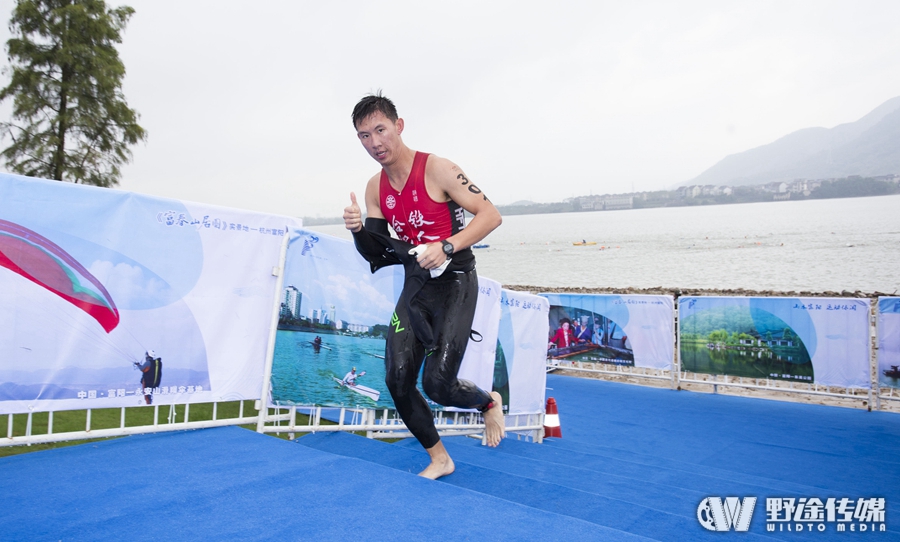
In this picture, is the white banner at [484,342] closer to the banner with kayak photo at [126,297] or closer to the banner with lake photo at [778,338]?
the banner with kayak photo at [126,297]


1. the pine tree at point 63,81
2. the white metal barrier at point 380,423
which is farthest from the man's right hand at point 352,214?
the pine tree at point 63,81

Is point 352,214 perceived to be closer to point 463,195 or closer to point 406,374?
point 463,195

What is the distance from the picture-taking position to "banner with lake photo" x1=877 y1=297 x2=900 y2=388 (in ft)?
30.0

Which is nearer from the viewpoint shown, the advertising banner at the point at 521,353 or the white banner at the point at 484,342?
the white banner at the point at 484,342

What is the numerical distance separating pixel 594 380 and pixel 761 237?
351 feet

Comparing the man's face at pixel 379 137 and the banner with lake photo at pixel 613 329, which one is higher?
the man's face at pixel 379 137

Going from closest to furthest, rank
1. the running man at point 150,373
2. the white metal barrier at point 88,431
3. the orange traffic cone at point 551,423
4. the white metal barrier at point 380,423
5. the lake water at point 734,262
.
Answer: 1. the white metal barrier at point 88,431
2. the running man at point 150,373
3. the white metal barrier at point 380,423
4. the orange traffic cone at point 551,423
5. the lake water at point 734,262

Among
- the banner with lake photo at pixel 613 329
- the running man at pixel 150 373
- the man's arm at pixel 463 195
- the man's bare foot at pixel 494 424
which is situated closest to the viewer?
the man's arm at pixel 463 195

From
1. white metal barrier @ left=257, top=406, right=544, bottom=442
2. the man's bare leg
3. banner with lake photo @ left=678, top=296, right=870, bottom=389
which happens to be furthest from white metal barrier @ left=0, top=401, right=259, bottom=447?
banner with lake photo @ left=678, top=296, right=870, bottom=389

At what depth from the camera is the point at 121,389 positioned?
3.13 metres

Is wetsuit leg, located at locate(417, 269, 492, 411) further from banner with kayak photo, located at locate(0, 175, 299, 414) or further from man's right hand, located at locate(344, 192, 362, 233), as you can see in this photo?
banner with kayak photo, located at locate(0, 175, 299, 414)

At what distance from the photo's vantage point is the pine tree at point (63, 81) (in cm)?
1327

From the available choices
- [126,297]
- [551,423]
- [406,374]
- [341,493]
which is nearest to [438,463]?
[406,374]

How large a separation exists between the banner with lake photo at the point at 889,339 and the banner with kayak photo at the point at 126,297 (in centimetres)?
1016
